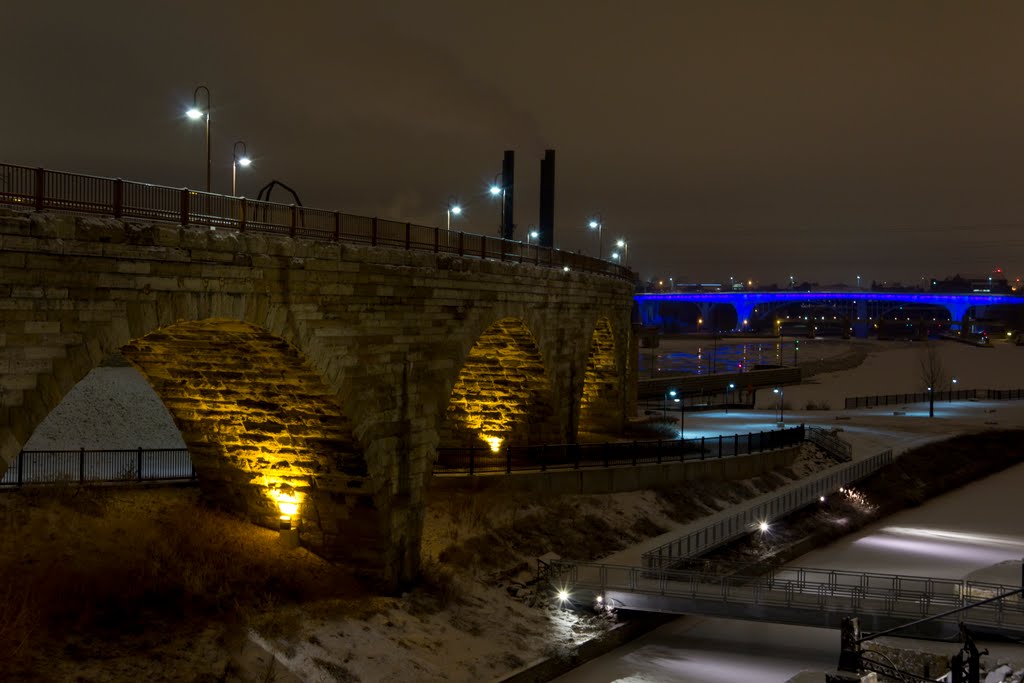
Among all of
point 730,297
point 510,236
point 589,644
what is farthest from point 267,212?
point 730,297

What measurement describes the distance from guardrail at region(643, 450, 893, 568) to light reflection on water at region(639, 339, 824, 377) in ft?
142

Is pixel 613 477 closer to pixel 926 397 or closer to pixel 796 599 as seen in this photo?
pixel 796 599

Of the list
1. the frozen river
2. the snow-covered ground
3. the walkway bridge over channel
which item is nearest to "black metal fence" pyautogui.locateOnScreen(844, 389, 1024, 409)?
the frozen river

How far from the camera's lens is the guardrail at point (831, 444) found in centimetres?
4269

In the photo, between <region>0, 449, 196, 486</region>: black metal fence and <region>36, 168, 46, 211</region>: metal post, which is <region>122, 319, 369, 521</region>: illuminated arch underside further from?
<region>36, 168, 46, 211</region>: metal post

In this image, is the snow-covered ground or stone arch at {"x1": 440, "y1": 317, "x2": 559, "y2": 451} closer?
the snow-covered ground

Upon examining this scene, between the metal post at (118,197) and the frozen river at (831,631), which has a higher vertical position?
the metal post at (118,197)

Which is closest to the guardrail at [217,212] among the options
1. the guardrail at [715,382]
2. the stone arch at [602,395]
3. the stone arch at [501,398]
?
the stone arch at [501,398]

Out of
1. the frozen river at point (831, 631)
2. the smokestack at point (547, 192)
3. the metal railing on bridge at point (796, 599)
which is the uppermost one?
the smokestack at point (547, 192)

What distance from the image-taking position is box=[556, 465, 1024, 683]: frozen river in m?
20.6

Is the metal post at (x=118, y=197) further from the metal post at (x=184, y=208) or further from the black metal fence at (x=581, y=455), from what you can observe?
the black metal fence at (x=581, y=455)

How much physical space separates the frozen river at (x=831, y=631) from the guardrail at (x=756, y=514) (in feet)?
5.59

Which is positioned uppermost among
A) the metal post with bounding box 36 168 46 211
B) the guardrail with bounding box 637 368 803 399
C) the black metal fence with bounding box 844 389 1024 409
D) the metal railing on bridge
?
the metal post with bounding box 36 168 46 211

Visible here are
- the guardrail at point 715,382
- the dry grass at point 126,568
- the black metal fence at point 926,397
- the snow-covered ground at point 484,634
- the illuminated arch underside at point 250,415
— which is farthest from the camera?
the black metal fence at point 926,397
